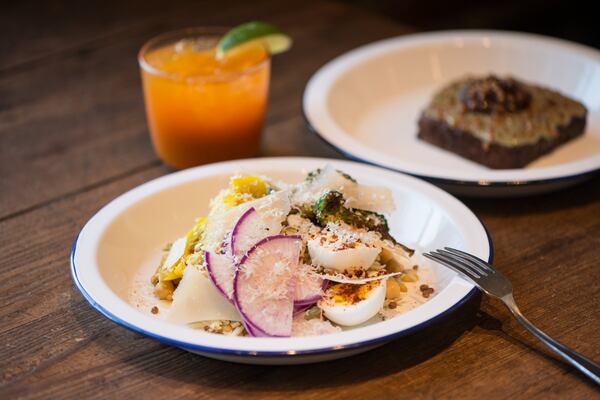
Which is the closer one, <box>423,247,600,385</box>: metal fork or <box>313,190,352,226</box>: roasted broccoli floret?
<box>423,247,600,385</box>: metal fork

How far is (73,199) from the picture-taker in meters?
2.38

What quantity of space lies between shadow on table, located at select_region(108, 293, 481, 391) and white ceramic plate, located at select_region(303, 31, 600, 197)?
714mm

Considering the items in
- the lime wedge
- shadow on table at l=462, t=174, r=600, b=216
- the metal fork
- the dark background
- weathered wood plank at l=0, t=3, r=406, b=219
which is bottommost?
the dark background

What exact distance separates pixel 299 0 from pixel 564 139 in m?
1.79

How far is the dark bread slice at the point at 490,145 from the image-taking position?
8.40 feet

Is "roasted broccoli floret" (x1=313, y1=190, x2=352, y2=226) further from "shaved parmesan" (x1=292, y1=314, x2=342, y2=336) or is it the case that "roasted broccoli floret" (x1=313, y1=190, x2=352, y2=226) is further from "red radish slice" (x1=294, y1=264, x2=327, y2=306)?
"shaved parmesan" (x1=292, y1=314, x2=342, y2=336)

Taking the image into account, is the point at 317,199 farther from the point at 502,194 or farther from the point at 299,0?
the point at 299,0

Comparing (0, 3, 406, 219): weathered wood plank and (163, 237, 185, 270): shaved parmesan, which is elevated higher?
(163, 237, 185, 270): shaved parmesan

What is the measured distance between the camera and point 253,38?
2.48 metres

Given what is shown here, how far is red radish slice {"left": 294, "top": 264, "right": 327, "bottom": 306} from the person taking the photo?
65.0 inches

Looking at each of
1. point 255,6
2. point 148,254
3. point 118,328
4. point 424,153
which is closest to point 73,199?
point 148,254

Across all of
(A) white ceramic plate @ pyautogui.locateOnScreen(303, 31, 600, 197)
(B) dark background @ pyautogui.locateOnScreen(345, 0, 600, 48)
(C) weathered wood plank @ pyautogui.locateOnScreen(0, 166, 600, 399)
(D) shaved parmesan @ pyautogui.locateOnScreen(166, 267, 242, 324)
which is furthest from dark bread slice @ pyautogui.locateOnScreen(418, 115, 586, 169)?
(B) dark background @ pyautogui.locateOnScreen(345, 0, 600, 48)

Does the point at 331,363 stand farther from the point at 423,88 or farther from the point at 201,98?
the point at 423,88

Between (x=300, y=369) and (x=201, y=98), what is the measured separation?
1097mm
